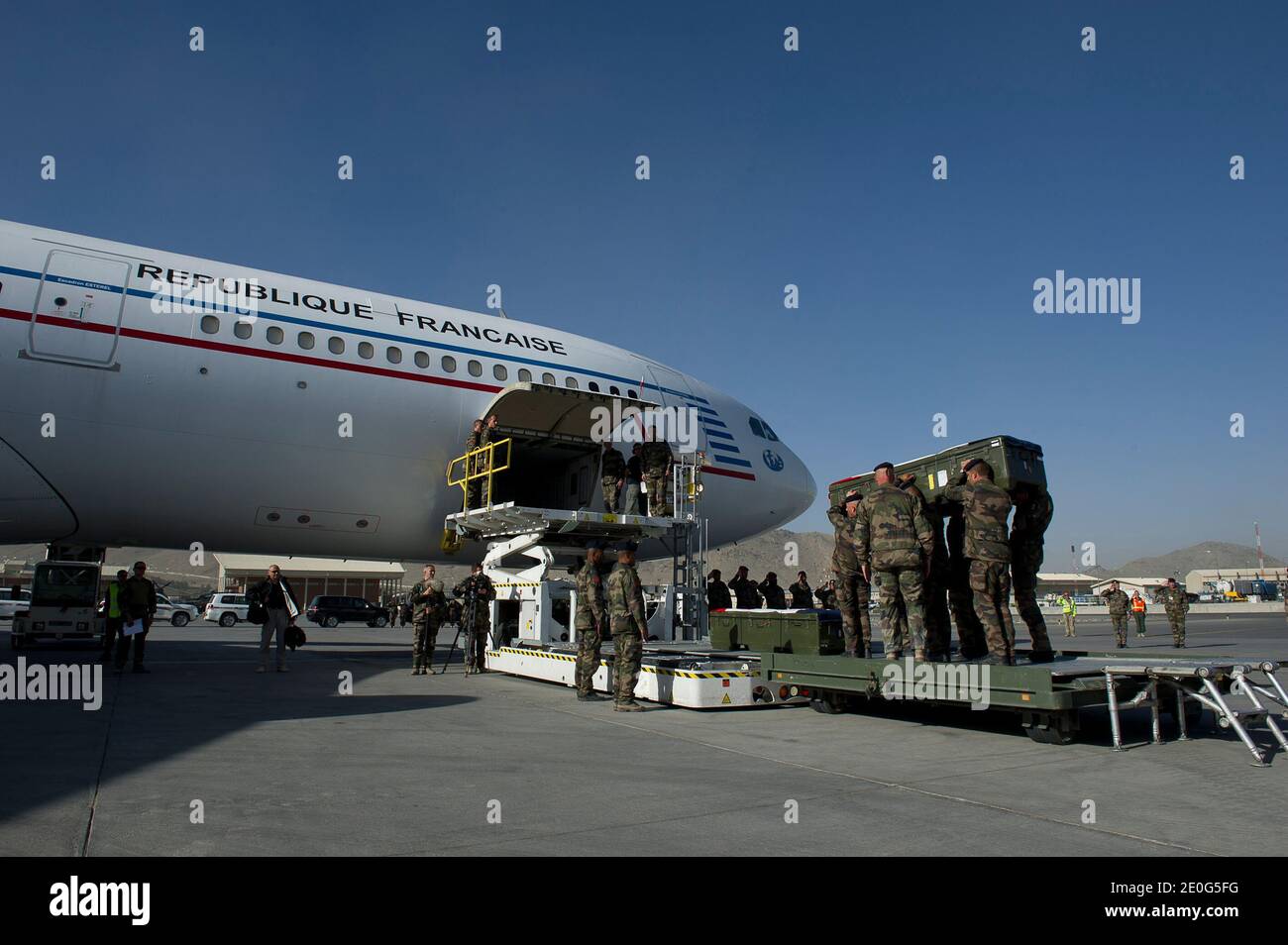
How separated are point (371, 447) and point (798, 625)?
691 centimetres

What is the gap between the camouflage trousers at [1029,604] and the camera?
27.7 ft

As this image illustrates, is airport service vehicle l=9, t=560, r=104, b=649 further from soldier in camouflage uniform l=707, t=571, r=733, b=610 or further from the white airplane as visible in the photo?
soldier in camouflage uniform l=707, t=571, r=733, b=610

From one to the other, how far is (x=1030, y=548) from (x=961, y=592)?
82 centimetres

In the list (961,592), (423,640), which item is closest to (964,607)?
(961,592)

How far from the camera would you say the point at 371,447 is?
12852mm

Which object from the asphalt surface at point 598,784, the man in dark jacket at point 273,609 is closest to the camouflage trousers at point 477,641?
the man in dark jacket at point 273,609

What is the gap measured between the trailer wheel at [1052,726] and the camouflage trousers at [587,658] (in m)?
4.64

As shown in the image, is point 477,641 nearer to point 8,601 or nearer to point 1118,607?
point 1118,607

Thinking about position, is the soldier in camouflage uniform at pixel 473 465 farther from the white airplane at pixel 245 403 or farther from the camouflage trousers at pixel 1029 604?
the camouflage trousers at pixel 1029 604

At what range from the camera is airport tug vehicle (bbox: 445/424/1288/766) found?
670cm

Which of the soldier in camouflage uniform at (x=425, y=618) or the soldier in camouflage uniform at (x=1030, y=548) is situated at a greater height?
the soldier in camouflage uniform at (x=1030, y=548)

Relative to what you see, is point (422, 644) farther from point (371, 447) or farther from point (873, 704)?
point (873, 704)
